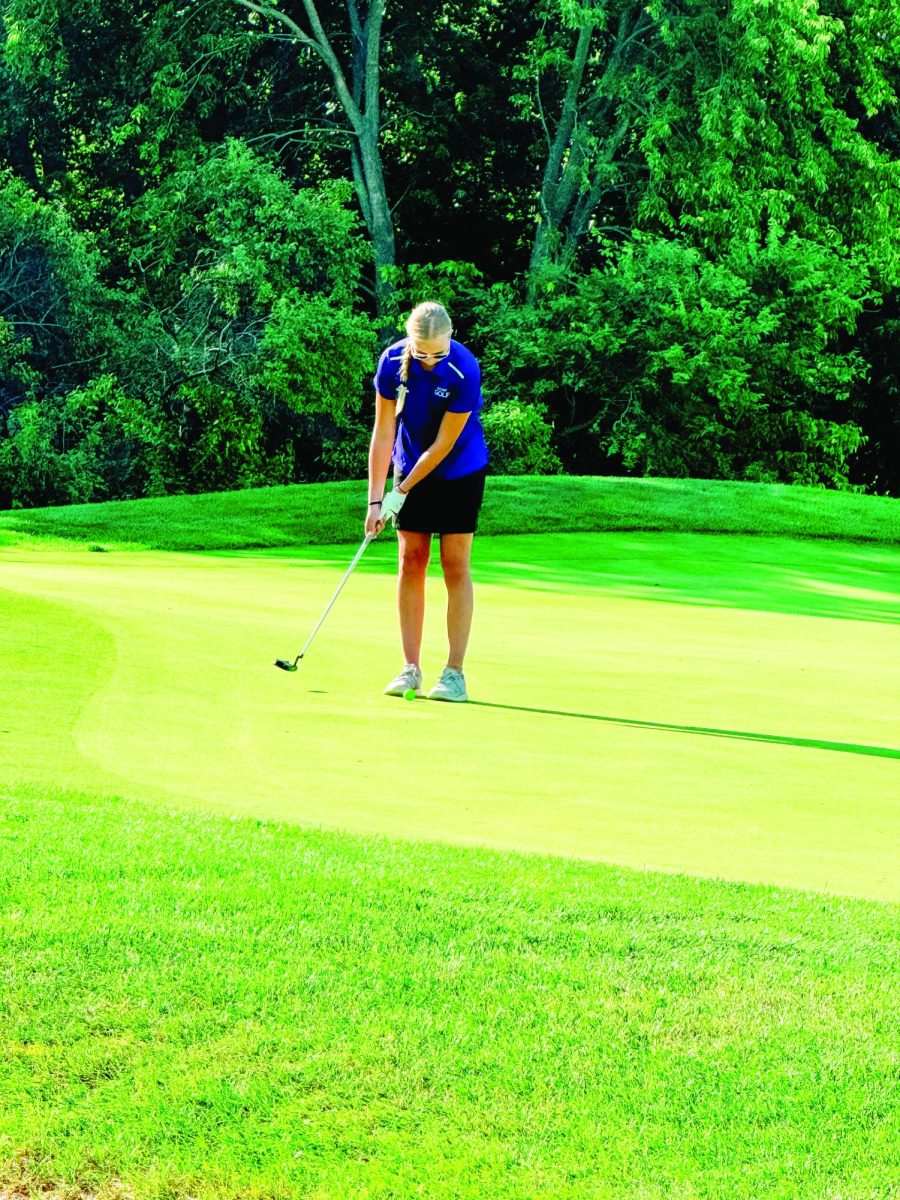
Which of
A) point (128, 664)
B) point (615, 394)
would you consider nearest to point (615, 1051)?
point (128, 664)

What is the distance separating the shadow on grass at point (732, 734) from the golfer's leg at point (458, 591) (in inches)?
23.7

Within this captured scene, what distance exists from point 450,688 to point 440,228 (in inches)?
1149

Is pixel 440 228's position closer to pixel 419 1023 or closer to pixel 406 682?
pixel 406 682

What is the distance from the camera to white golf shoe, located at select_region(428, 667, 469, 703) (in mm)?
7988

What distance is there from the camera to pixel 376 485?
8.76 meters

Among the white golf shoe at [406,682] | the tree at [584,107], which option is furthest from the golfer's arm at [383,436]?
the tree at [584,107]

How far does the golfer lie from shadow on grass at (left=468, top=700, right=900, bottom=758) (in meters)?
0.53

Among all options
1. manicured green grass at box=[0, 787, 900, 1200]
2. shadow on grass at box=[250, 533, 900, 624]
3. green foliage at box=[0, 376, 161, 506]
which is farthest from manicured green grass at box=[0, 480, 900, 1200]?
green foliage at box=[0, 376, 161, 506]

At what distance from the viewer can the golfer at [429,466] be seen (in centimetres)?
811

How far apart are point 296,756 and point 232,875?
1573 millimetres

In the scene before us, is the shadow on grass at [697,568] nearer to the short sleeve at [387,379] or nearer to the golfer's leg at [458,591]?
the golfer's leg at [458,591]

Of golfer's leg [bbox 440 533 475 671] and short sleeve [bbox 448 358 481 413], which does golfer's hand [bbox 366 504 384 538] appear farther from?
short sleeve [bbox 448 358 481 413]

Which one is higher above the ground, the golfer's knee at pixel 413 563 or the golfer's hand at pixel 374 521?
the golfer's hand at pixel 374 521

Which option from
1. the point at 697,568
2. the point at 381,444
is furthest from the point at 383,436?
the point at 697,568
